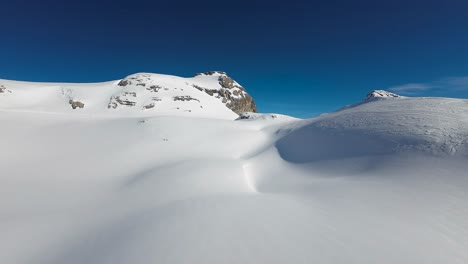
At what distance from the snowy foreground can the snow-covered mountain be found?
95.1 ft

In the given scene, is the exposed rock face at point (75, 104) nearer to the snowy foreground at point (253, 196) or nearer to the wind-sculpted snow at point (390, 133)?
the snowy foreground at point (253, 196)

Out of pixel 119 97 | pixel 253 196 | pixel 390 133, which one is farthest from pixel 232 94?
pixel 253 196

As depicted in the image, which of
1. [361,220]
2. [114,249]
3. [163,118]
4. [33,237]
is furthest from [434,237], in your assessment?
[163,118]

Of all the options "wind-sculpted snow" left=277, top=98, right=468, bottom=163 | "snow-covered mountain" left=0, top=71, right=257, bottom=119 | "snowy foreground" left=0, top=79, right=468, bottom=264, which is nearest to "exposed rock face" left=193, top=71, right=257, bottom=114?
"snow-covered mountain" left=0, top=71, right=257, bottom=119

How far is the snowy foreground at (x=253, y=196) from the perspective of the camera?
337 centimetres

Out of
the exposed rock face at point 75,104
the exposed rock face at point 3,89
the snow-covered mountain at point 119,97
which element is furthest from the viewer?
the exposed rock face at point 75,104

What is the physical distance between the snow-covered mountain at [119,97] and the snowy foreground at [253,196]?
28982 mm

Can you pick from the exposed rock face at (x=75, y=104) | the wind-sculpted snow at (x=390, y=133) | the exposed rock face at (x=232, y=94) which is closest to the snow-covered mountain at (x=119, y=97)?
the exposed rock face at (x=75, y=104)

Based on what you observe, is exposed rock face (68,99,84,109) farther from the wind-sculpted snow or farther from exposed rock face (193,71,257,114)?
the wind-sculpted snow

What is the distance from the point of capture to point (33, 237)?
175 inches

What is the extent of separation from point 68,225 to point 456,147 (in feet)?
34.6

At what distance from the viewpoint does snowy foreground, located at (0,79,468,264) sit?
3.37 metres

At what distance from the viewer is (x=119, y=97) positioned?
41.2m

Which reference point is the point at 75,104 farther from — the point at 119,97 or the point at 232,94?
the point at 232,94
